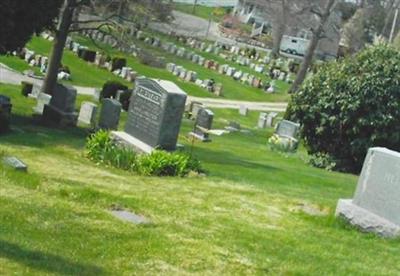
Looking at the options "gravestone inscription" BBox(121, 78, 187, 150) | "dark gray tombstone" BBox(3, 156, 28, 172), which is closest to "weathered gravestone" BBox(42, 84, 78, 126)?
"gravestone inscription" BBox(121, 78, 187, 150)

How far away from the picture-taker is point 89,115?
20.9 m

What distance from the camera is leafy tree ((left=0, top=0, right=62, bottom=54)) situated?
1820cm

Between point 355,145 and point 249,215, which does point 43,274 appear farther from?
point 355,145

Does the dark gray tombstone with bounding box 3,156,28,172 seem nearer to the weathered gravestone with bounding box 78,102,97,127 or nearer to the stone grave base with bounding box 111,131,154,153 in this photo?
the stone grave base with bounding box 111,131,154,153

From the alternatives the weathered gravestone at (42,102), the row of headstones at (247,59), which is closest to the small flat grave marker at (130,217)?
the weathered gravestone at (42,102)

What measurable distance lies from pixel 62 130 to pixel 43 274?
12.8 metres

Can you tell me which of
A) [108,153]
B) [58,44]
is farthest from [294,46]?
[108,153]

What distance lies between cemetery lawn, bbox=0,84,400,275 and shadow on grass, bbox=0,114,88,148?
4.50 feet

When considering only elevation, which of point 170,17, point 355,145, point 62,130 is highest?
point 170,17

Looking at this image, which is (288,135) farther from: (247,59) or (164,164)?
(247,59)

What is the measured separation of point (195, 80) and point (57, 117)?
864 inches

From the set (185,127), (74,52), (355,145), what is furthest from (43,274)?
(74,52)

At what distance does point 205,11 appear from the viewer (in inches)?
4117

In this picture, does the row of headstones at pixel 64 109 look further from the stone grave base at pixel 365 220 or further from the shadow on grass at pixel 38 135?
the stone grave base at pixel 365 220
